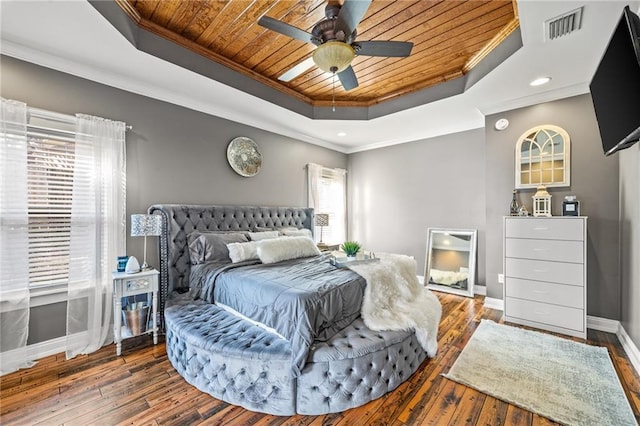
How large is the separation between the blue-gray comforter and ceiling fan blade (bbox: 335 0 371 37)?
1951mm

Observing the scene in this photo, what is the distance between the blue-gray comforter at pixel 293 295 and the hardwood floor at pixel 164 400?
56 cm

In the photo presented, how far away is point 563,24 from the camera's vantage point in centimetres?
208

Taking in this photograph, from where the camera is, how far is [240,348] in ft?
6.15

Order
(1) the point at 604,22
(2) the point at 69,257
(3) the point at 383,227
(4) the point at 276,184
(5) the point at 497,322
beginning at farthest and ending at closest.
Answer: (3) the point at 383,227, (4) the point at 276,184, (5) the point at 497,322, (2) the point at 69,257, (1) the point at 604,22

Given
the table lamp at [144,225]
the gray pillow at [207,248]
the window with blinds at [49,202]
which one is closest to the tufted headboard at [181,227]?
the gray pillow at [207,248]

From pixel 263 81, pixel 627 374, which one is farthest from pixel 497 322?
pixel 263 81

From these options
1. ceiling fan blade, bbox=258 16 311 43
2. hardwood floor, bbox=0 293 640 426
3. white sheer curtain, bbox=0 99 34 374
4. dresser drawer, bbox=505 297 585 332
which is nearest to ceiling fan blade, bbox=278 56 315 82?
ceiling fan blade, bbox=258 16 311 43

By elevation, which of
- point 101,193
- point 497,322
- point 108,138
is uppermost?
point 108,138

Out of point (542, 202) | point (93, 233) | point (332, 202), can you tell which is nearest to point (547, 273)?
point (542, 202)

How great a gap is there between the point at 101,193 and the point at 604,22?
4.71m

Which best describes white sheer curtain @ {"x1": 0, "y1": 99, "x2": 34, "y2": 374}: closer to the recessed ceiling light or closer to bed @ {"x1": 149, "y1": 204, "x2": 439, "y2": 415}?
bed @ {"x1": 149, "y1": 204, "x2": 439, "y2": 415}

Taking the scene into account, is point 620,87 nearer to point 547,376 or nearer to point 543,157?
point 543,157

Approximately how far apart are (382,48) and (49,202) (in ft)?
10.9

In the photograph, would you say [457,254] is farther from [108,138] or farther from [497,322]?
[108,138]
